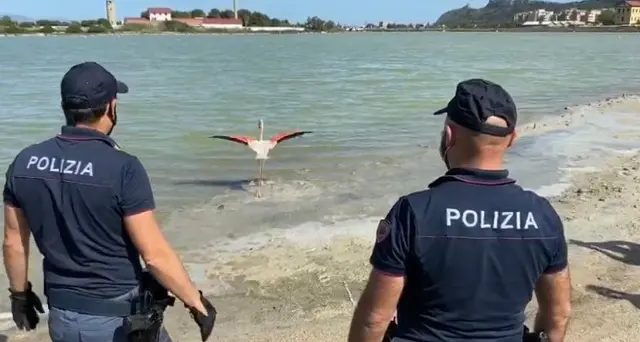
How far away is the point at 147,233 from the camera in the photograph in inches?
121

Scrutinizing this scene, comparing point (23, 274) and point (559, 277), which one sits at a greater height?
point (559, 277)

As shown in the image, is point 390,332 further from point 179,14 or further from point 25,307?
point 179,14

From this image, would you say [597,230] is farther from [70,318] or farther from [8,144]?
[8,144]

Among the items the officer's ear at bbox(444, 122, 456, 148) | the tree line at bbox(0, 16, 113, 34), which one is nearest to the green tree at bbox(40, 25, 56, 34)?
the tree line at bbox(0, 16, 113, 34)

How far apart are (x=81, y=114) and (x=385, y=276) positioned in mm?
1472

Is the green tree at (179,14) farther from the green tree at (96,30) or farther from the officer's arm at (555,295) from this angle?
the officer's arm at (555,295)

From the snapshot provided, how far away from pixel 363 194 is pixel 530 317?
5835 millimetres

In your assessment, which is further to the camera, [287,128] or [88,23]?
[88,23]

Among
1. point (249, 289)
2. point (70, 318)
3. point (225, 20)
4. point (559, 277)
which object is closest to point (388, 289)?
point (559, 277)

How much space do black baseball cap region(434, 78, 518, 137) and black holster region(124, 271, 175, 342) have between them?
1618 mm

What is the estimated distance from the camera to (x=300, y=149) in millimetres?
16016

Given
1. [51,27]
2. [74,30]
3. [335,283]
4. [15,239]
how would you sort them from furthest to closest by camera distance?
[51,27] < [74,30] < [335,283] < [15,239]

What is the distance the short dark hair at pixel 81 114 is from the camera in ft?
9.94

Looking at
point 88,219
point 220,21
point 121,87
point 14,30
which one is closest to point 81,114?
point 121,87
